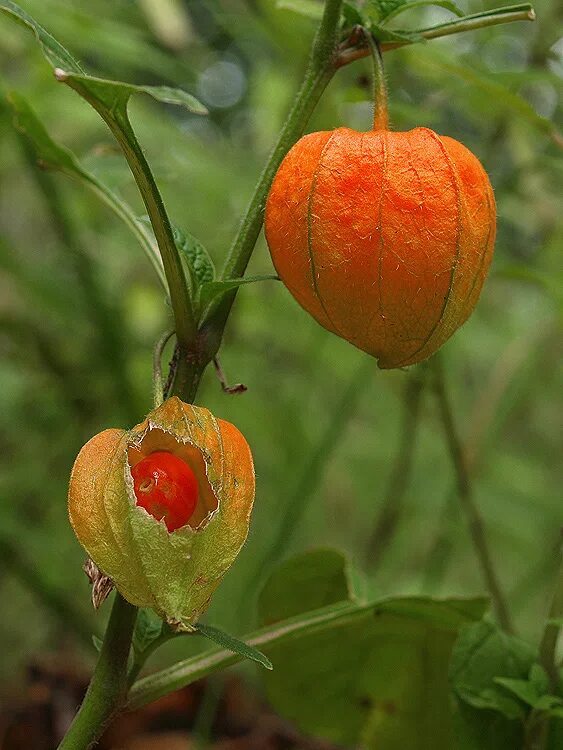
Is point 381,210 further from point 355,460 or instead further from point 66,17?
point 355,460

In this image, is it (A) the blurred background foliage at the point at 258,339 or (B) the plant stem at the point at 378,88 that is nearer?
(B) the plant stem at the point at 378,88

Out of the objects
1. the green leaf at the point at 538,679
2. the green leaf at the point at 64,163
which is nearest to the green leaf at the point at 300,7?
the green leaf at the point at 64,163

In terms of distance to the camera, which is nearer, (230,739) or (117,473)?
(117,473)

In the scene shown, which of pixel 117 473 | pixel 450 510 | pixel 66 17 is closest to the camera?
pixel 117 473

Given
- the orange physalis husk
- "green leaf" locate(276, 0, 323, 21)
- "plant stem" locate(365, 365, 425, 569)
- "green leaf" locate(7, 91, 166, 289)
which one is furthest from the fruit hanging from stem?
"plant stem" locate(365, 365, 425, 569)

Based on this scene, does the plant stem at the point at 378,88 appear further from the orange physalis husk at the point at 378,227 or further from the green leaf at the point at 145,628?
the green leaf at the point at 145,628

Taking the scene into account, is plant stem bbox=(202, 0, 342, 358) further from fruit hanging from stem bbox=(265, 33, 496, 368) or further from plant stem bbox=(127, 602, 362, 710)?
plant stem bbox=(127, 602, 362, 710)

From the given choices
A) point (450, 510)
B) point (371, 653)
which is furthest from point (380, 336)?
point (450, 510)
